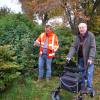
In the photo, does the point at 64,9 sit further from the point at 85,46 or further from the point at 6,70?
the point at 6,70

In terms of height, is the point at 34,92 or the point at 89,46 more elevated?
the point at 89,46

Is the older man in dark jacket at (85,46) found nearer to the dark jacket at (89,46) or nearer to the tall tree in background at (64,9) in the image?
the dark jacket at (89,46)

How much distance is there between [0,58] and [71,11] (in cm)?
514

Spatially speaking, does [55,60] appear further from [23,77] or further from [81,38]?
[81,38]

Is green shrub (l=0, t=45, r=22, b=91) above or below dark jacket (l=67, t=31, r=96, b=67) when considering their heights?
below

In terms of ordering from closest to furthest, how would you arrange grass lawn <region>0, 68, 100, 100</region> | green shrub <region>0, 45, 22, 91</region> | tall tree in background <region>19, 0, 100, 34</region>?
green shrub <region>0, 45, 22, 91</region>
grass lawn <region>0, 68, 100, 100</region>
tall tree in background <region>19, 0, 100, 34</region>

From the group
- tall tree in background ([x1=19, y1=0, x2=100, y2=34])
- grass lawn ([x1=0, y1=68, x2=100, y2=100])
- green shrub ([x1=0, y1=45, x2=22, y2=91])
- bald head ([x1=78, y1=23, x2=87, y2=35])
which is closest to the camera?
bald head ([x1=78, y1=23, x2=87, y2=35])

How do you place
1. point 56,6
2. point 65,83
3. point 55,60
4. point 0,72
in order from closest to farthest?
point 65,83 < point 0,72 < point 55,60 < point 56,6

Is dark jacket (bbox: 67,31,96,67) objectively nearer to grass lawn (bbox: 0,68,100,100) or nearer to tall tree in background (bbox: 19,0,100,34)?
grass lawn (bbox: 0,68,100,100)

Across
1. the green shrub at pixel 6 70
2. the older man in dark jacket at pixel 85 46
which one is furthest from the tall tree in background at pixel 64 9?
the green shrub at pixel 6 70

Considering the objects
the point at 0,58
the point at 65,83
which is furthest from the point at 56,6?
the point at 65,83

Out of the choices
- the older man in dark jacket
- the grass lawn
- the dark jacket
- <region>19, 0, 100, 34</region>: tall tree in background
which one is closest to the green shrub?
the grass lawn

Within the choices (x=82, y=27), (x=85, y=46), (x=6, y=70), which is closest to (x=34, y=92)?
(x=6, y=70)

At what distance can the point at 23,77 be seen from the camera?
4.50 metres
